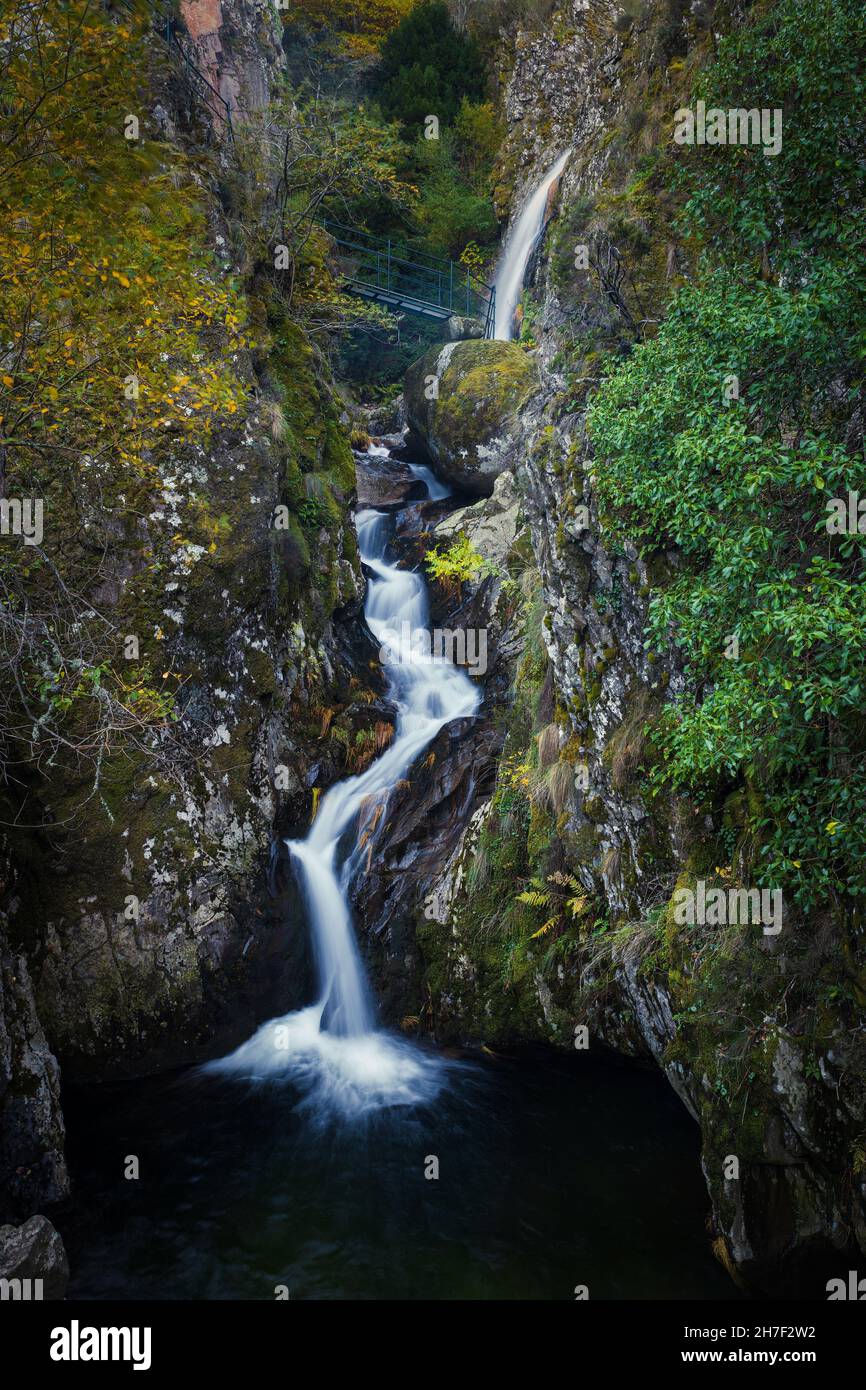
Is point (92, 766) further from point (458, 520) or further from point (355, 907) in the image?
point (458, 520)

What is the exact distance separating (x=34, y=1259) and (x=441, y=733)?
314 inches

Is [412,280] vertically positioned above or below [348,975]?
above

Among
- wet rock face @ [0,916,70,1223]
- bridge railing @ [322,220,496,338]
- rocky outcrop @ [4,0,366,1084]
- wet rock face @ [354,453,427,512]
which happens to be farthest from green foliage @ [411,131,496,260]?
wet rock face @ [0,916,70,1223]

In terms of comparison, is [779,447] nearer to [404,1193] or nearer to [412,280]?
[404,1193]

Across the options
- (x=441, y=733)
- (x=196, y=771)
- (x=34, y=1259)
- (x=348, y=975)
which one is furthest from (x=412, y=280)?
(x=34, y=1259)

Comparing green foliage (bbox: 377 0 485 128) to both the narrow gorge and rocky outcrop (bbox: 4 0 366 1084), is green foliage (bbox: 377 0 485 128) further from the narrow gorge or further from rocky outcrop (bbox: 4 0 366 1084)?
rocky outcrop (bbox: 4 0 366 1084)

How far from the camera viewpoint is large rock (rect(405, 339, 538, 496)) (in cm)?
1717

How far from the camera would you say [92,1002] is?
916cm

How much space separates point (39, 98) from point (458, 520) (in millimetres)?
11114

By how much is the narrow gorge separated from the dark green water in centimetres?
4

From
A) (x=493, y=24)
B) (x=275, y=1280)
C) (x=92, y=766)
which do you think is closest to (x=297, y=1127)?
(x=275, y=1280)

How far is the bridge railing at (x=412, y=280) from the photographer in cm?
2131

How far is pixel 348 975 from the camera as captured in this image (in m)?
10.6

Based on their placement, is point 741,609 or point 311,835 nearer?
point 741,609
